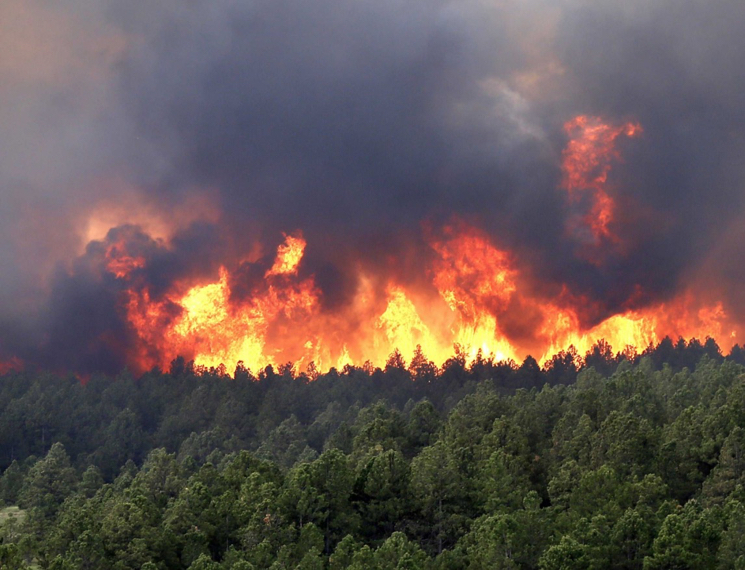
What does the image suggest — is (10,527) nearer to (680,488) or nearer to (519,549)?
(519,549)

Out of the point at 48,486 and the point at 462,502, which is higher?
the point at 48,486

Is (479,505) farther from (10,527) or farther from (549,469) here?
(10,527)

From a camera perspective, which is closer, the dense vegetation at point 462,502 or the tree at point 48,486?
the dense vegetation at point 462,502

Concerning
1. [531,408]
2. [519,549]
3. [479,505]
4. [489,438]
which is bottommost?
[519,549]

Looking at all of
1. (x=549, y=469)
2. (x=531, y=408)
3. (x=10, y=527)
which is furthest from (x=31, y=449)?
(x=549, y=469)

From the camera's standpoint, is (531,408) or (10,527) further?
(531,408)

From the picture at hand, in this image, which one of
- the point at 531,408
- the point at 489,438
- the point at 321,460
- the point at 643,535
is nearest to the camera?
the point at 643,535

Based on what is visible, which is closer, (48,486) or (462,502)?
(462,502)

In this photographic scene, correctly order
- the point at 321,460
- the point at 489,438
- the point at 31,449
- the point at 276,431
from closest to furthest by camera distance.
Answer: the point at 321,460 < the point at 489,438 < the point at 276,431 < the point at 31,449

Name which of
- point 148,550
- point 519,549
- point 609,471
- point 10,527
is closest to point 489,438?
point 609,471

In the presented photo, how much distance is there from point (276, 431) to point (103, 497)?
63749mm

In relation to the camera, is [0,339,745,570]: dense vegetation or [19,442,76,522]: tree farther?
[19,442,76,522]: tree

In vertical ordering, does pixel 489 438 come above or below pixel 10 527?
above

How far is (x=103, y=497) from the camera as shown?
120875 millimetres
